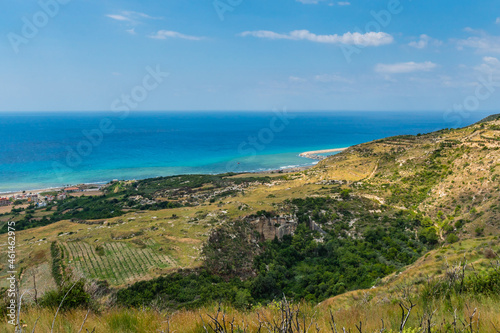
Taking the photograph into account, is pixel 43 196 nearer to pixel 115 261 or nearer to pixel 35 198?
pixel 35 198

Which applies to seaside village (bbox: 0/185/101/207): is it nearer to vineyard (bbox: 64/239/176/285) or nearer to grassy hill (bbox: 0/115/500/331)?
grassy hill (bbox: 0/115/500/331)

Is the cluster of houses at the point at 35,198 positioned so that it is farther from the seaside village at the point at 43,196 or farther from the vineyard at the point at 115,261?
the vineyard at the point at 115,261

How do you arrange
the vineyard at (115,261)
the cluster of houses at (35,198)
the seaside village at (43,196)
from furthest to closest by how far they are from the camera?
the seaside village at (43,196) < the cluster of houses at (35,198) < the vineyard at (115,261)

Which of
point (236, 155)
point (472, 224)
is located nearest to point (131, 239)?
point (472, 224)

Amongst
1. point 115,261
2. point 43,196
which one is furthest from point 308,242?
point 43,196

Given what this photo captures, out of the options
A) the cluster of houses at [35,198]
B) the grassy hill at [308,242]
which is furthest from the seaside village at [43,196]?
the grassy hill at [308,242]

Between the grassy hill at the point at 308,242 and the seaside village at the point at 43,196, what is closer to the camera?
the grassy hill at the point at 308,242
